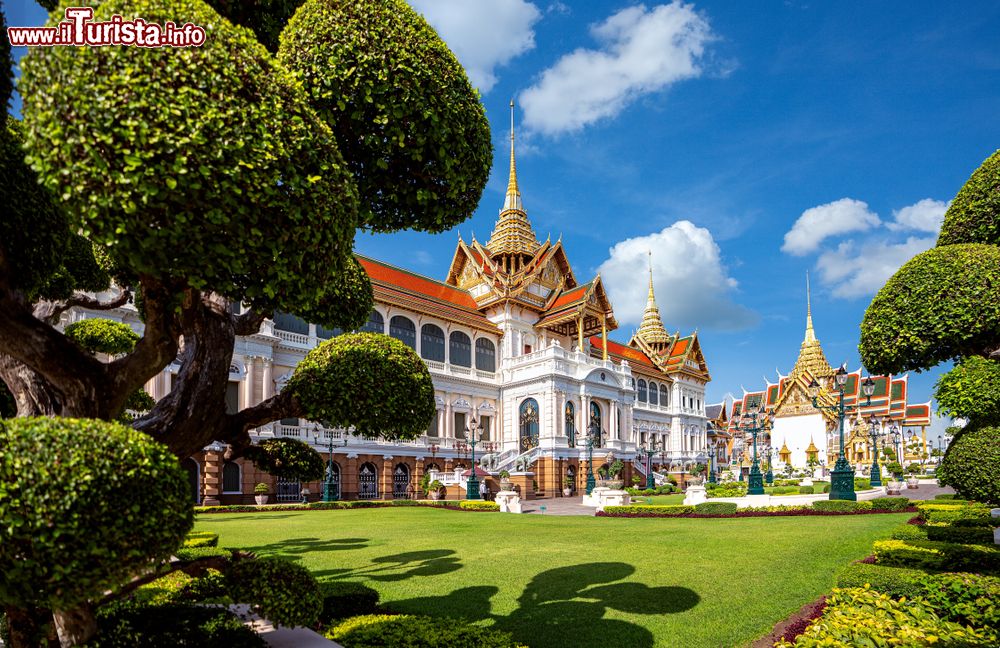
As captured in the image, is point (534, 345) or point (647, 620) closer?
point (647, 620)

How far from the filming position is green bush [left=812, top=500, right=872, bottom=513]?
21.4 m

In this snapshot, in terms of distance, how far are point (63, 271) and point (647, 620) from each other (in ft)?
25.5

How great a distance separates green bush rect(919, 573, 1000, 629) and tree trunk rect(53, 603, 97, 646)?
29.2 feet

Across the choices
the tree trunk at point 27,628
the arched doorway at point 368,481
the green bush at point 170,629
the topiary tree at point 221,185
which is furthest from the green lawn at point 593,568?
the arched doorway at point 368,481

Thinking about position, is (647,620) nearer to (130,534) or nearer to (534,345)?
(130,534)

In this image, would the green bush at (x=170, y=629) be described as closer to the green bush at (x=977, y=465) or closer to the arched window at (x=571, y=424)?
the green bush at (x=977, y=465)

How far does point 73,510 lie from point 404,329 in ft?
114

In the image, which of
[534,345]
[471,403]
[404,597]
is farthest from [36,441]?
[534,345]

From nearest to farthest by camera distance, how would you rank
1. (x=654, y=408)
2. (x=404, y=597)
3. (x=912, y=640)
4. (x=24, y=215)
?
(x=24, y=215) < (x=912, y=640) < (x=404, y=597) < (x=654, y=408)

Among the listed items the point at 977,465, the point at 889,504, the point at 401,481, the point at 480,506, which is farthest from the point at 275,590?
the point at 401,481

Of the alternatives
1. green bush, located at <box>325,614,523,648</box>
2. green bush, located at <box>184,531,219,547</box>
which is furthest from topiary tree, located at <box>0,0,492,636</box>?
green bush, located at <box>184,531,219,547</box>

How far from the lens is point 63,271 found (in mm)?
6668

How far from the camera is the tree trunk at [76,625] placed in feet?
15.1

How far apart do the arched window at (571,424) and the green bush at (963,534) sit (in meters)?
27.7
